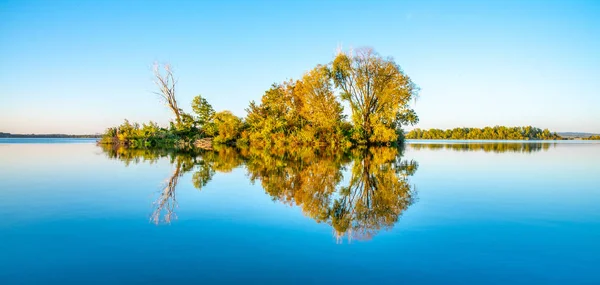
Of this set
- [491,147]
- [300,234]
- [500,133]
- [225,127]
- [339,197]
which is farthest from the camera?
[500,133]

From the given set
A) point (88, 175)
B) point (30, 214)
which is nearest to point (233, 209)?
point (30, 214)

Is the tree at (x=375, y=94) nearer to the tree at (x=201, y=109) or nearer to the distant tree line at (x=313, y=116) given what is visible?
the distant tree line at (x=313, y=116)

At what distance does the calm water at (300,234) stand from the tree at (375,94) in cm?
2555

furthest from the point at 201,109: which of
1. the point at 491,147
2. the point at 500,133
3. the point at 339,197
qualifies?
the point at 500,133

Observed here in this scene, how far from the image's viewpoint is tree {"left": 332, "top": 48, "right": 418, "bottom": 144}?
3322 cm

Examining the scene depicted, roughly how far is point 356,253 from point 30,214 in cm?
521

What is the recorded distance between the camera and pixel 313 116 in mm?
37312

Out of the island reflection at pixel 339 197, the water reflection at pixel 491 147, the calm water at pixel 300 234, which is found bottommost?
the calm water at pixel 300 234

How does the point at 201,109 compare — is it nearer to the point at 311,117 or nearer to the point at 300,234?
the point at 311,117

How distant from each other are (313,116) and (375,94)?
7.20 meters

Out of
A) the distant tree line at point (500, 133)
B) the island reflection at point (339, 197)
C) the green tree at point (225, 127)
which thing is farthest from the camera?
the distant tree line at point (500, 133)

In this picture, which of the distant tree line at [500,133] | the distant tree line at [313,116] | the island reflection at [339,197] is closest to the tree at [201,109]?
the distant tree line at [313,116]

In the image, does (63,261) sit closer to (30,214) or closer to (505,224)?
(30,214)

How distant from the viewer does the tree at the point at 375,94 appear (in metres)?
33.2
